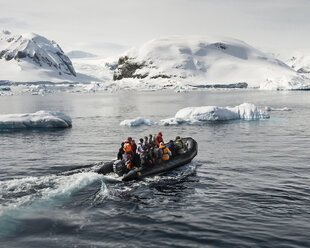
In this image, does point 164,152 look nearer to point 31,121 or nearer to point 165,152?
point 165,152

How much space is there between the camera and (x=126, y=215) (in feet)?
48.6

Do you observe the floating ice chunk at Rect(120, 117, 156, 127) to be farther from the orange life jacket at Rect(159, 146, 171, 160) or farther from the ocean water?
the orange life jacket at Rect(159, 146, 171, 160)

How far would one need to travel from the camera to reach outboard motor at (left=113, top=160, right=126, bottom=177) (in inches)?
789

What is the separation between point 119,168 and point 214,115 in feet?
86.1

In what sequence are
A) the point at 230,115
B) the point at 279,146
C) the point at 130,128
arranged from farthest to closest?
the point at 230,115 < the point at 130,128 < the point at 279,146

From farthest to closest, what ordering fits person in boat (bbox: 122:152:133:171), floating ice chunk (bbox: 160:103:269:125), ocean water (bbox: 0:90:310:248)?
floating ice chunk (bbox: 160:103:269:125), person in boat (bbox: 122:152:133:171), ocean water (bbox: 0:90:310:248)

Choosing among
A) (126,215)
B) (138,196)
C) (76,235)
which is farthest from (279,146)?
(76,235)

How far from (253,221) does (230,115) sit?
3229 centimetres

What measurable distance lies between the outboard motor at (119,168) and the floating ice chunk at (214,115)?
2284cm

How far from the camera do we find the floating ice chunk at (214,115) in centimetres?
4369

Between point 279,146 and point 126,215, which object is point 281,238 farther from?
point 279,146

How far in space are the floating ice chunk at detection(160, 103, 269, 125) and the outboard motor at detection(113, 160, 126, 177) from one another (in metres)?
22.8

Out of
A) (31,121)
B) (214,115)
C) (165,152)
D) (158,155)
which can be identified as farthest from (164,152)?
(214,115)

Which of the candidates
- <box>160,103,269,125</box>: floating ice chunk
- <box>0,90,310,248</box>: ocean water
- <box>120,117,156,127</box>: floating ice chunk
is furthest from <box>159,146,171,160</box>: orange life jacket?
<box>120,117,156,127</box>: floating ice chunk
